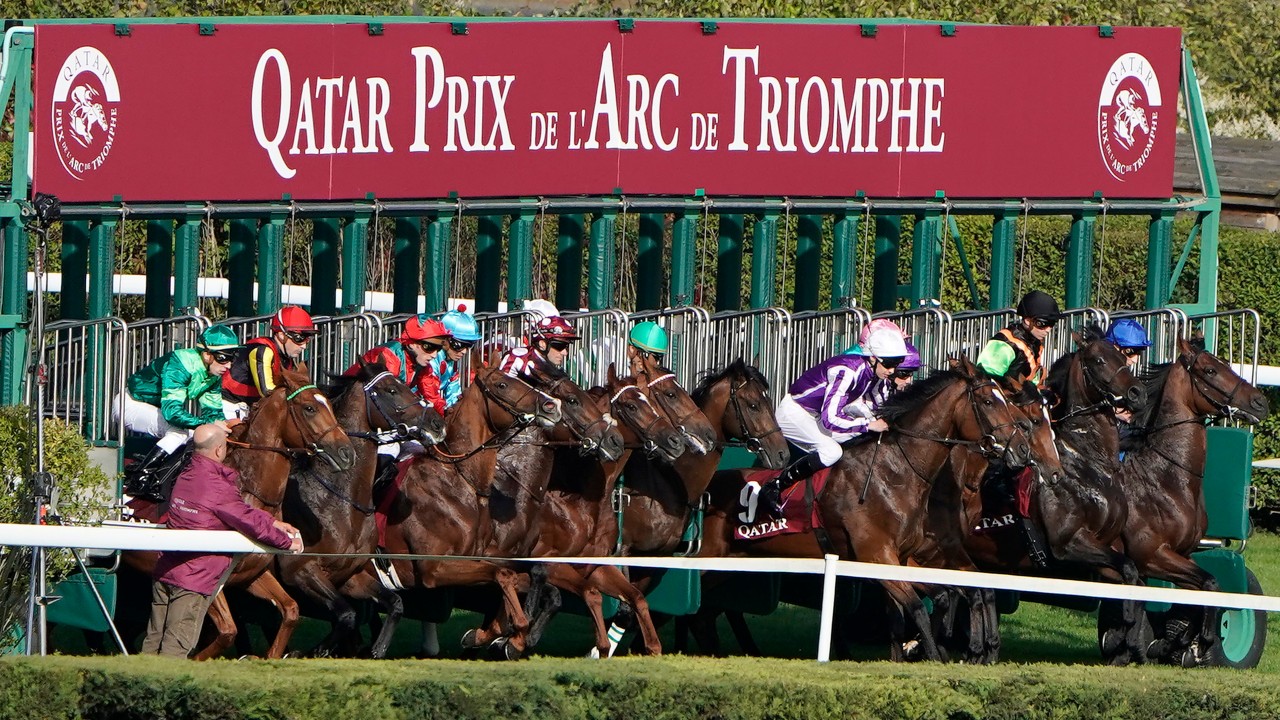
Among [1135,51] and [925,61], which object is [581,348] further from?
[1135,51]

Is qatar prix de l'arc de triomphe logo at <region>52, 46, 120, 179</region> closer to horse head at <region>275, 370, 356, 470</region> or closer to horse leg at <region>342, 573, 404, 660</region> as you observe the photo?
horse head at <region>275, 370, 356, 470</region>

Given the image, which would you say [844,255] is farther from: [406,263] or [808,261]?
[406,263]

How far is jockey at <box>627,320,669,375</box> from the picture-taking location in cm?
1066

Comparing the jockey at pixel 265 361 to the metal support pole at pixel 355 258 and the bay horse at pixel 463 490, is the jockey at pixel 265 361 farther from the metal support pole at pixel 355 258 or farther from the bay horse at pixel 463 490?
the metal support pole at pixel 355 258

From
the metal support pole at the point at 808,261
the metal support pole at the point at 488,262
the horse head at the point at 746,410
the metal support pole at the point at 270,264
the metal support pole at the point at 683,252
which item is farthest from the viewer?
the metal support pole at the point at 808,261

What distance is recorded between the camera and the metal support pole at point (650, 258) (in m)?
13.6

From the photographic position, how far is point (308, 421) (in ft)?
30.6

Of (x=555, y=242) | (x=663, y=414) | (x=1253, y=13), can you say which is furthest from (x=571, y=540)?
(x=1253, y=13)

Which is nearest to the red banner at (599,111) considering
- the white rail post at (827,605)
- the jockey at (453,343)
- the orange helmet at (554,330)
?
the jockey at (453,343)

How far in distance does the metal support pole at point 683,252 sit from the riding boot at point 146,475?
396 cm

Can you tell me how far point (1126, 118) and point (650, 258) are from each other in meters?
3.14

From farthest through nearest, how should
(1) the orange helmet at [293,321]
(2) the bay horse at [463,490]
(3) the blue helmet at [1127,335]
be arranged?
1. (3) the blue helmet at [1127,335]
2. (2) the bay horse at [463,490]
3. (1) the orange helmet at [293,321]

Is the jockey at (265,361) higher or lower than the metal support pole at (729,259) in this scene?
lower

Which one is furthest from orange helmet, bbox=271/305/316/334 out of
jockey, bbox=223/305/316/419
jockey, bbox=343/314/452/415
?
jockey, bbox=343/314/452/415
